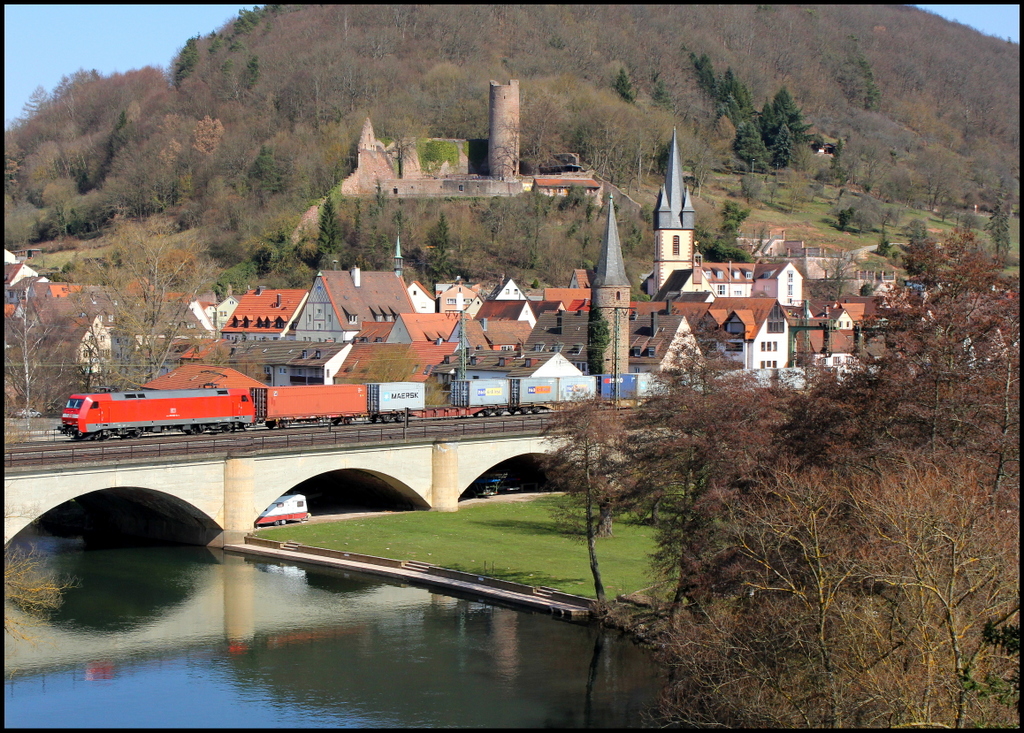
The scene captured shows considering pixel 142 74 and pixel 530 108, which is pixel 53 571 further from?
pixel 142 74

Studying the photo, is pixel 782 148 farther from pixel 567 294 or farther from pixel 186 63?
pixel 186 63

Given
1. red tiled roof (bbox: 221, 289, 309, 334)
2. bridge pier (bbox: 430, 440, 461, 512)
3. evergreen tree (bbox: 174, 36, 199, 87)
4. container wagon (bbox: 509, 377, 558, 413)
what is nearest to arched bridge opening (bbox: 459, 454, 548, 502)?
bridge pier (bbox: 430, 440, 461, 512)

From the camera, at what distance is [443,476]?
48750mm

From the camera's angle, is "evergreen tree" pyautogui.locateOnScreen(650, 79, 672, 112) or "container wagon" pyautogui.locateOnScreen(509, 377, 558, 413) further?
"evergreen tree" pyautogui.locateOnScreen(650, 79, 672, 112)

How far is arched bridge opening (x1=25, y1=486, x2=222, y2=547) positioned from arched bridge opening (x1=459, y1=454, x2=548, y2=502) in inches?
501

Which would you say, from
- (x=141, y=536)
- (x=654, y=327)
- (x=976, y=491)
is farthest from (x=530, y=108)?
(x=976, y=491)

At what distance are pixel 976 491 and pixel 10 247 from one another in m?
122

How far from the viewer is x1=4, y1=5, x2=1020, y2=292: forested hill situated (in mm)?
131250

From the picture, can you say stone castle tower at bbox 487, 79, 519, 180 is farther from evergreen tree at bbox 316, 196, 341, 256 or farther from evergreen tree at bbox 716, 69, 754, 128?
evergreen tree at bbox 716, 69, 754, 128

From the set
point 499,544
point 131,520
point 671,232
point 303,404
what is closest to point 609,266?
point 303,404

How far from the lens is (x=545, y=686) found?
28500 millimetres

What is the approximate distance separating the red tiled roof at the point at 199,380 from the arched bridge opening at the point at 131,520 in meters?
8.07

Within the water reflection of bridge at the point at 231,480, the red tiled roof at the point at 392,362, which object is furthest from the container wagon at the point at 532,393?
the red tiled roof at the point at 392,362

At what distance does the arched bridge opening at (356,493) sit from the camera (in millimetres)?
48438
